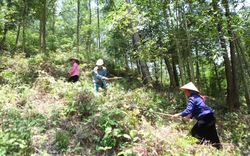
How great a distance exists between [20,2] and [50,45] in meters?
8.59

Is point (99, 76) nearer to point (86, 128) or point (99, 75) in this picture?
point (99, 75)

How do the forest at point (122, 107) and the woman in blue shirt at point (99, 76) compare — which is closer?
the forest at point (122, 107)

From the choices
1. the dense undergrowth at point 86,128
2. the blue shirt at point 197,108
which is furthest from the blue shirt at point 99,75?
the blue shirt at point 197,108

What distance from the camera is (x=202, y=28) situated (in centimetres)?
660

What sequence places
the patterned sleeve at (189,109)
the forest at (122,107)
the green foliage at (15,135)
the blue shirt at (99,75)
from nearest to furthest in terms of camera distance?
the green foliage at (15,135)
the forest at (122,107)
the patterned sleeve at (189,109)
the blue shirt at (99,75)

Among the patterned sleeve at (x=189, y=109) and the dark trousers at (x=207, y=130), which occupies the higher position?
the patterned sleeve at (x=189, y=109)

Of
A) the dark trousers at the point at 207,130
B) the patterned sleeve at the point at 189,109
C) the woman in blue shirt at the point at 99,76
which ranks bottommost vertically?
the dark trousers at the point at 207,130

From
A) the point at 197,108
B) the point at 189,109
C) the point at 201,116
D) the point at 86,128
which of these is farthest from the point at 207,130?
the point at 86,128

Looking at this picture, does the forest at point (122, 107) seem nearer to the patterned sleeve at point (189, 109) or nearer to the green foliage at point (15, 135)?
the green foliage at point (15, 135)

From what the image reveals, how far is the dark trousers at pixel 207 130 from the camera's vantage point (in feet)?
15.2

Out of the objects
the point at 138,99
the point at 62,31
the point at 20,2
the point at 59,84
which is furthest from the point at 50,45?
the point at 138,99

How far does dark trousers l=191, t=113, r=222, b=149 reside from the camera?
4.64 m

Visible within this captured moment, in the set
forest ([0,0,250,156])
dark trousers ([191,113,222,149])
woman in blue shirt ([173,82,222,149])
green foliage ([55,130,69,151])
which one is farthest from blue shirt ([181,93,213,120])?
green foliage ([55,130,69,151])

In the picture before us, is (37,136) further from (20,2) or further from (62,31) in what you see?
(62,31)
